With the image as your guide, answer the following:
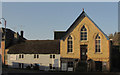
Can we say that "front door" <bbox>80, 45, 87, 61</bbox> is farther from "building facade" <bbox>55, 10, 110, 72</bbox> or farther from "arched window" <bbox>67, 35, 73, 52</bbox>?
"arched window" <bbox>67, 35, 73, 52</bbox>

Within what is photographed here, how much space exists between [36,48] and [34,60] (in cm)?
278

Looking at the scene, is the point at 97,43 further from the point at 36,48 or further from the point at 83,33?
the point at 36,48

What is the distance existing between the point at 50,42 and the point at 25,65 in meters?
7.72

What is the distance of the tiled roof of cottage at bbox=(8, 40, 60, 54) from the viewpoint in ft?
119

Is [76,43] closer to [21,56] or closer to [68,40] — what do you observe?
[68,40]

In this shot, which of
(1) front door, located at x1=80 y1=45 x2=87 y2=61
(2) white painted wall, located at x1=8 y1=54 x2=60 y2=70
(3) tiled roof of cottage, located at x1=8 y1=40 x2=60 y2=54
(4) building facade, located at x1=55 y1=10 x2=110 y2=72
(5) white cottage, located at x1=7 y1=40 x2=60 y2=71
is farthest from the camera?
(3) tiled roof of cottage, located at x1=8 y1=40 x2=60 y2=54

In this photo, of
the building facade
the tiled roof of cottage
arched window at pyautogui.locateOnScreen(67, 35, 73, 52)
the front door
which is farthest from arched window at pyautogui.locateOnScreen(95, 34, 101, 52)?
the tiled roof of cottage

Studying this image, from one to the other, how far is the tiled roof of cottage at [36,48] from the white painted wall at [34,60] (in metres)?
0.85

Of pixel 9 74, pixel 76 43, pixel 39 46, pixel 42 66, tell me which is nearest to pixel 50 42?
pixel 39 46

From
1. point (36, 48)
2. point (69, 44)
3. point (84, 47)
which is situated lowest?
point (36, 48)

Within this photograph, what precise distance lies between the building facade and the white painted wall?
2.58m

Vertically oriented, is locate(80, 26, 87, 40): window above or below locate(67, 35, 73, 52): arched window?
above

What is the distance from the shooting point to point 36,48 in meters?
37.7

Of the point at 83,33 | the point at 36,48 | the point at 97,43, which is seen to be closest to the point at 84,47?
the point at 97,43
